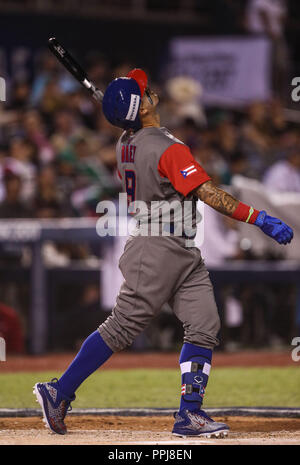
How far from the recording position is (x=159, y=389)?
768 centimetres

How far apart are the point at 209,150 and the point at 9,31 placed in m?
6.45

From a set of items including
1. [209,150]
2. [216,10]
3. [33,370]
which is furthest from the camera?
[216,10]

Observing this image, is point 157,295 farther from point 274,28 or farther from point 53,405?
point 274,28

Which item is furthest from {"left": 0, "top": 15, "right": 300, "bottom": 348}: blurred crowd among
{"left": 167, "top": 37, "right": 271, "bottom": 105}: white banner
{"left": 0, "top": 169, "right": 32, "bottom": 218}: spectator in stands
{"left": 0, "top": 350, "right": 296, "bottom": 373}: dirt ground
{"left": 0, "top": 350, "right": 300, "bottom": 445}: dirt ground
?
{"left": 0, "top": 350, "right": 300, "bottom": 445}: dirt ground

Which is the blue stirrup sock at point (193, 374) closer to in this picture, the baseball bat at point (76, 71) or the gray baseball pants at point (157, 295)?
the gray baseball pants at point (157, 295)

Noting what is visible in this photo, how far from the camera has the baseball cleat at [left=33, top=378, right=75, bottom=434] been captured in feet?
16.6

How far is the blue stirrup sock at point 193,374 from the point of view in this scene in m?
5.01

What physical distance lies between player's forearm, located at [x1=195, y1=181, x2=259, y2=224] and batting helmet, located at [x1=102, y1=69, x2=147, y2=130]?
1.89ft

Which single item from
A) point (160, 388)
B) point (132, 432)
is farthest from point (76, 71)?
point (160, 388)

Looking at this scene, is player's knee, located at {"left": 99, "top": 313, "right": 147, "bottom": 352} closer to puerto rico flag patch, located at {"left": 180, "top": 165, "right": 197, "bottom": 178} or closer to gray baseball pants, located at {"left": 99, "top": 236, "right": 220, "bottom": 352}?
gray baseball pants, located at {"left": 99, "top": 236, "right": 220, "bottom": 352}

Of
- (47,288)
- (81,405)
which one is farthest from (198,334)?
(47,288)

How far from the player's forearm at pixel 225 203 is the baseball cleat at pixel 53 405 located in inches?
53.1

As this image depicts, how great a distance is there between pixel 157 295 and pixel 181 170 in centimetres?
70

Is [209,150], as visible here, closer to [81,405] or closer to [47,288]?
[47,288]
